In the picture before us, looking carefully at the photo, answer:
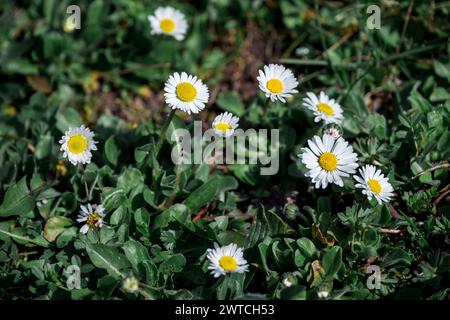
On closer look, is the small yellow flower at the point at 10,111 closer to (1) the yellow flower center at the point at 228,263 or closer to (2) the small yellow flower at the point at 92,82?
(2) the small yellow flower at the point at 92,82

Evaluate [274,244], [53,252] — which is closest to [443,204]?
[274,244]

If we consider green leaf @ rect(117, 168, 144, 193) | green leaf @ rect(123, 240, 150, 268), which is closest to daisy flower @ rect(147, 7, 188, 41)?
green leaf @ rect(117, 168, 144, 193)

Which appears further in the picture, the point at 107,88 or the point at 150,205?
the point at 107,88

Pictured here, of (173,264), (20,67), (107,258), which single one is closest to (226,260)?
(173,264)

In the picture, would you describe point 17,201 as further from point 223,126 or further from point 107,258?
point 223,126

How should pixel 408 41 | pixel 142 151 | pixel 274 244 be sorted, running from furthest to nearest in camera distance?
pixel 408 41, pixel 142 151, pixel 274 244

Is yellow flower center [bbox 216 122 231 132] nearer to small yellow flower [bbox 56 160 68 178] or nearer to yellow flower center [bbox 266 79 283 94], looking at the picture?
yellow flower center [bbox 266 79 283 94]

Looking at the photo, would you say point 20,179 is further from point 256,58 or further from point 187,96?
point 256,58
